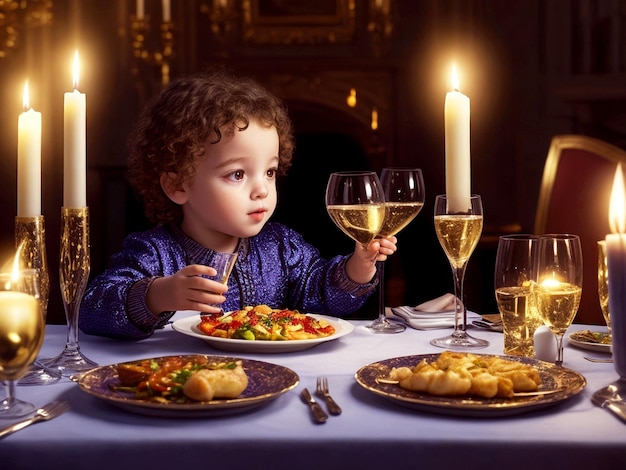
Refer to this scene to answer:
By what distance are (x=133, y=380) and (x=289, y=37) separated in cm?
417

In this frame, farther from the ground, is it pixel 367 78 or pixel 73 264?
pixel 367 78

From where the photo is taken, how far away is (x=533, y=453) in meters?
0.83

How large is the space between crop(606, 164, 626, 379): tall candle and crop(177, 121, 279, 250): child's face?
95 centimetres

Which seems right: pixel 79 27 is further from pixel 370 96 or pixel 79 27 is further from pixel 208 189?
pixel 208 189

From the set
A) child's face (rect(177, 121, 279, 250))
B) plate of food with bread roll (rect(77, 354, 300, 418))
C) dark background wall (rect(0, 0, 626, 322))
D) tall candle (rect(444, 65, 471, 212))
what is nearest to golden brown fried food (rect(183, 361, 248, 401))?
plate of food with bread roll (rect(77, 354, 300, 418))

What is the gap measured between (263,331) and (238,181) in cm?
61

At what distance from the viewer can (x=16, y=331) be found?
89 cm

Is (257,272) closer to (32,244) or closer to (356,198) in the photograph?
(356,198)

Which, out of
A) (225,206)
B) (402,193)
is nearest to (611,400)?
(402,193)

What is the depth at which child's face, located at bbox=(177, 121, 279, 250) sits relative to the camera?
5.88ft

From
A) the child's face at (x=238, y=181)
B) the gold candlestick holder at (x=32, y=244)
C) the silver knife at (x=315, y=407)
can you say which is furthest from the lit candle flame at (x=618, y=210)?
the child's face at (x=238, y=181)

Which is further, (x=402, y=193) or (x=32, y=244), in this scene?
(x=402, y=193)

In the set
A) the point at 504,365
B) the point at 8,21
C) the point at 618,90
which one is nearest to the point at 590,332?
the point at 504,365

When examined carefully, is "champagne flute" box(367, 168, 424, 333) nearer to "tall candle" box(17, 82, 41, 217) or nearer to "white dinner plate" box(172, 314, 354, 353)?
"white dinner plate" box(172, 314, 354, 353)
